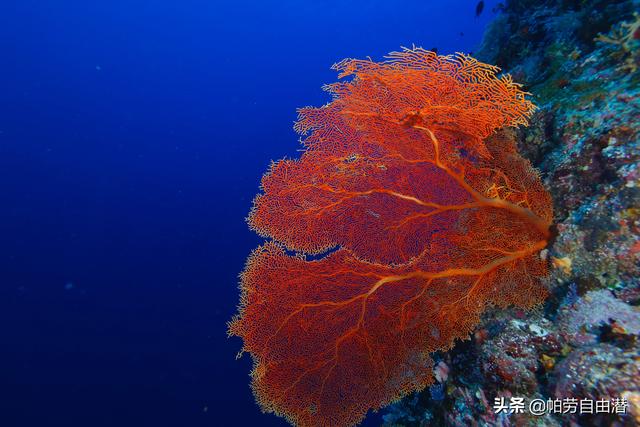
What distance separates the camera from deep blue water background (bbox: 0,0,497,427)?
17.4 metres

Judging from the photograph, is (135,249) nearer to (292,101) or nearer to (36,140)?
(36,140)

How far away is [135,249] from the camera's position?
26500 millimetres

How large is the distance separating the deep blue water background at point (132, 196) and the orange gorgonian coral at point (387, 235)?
1246 centimetres

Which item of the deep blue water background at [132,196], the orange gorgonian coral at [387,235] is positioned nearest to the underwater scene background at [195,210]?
the deep blue water background at [132,196]

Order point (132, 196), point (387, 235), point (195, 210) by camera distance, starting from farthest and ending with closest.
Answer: point (132, 196), point (195, 210), point (387, 235)

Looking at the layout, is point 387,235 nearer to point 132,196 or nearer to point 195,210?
point 195,210

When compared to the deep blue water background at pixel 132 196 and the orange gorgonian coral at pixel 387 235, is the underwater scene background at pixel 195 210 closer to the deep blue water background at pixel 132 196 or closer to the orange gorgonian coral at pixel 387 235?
the deep blue water background at pixel 132 196

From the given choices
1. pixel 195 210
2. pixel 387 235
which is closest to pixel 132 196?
pixel 195 210

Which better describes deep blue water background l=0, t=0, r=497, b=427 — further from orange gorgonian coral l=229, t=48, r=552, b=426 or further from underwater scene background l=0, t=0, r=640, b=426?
orange gorgonian coral l=229, t=48, r=552, b=426

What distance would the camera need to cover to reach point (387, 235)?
3881 millimetres

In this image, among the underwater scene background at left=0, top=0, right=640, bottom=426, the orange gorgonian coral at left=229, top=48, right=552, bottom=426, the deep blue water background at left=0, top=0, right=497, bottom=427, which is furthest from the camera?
the deep blue water background at left=0, top=0, right=497, bottom=427

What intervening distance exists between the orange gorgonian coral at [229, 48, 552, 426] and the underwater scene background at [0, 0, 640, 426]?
339 millimetres

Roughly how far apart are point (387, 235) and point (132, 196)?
115 ft

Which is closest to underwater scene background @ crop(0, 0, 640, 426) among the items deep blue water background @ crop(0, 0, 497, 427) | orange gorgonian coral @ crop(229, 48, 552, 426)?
deep blue water background @ crop(0, 0, 497, 427)
